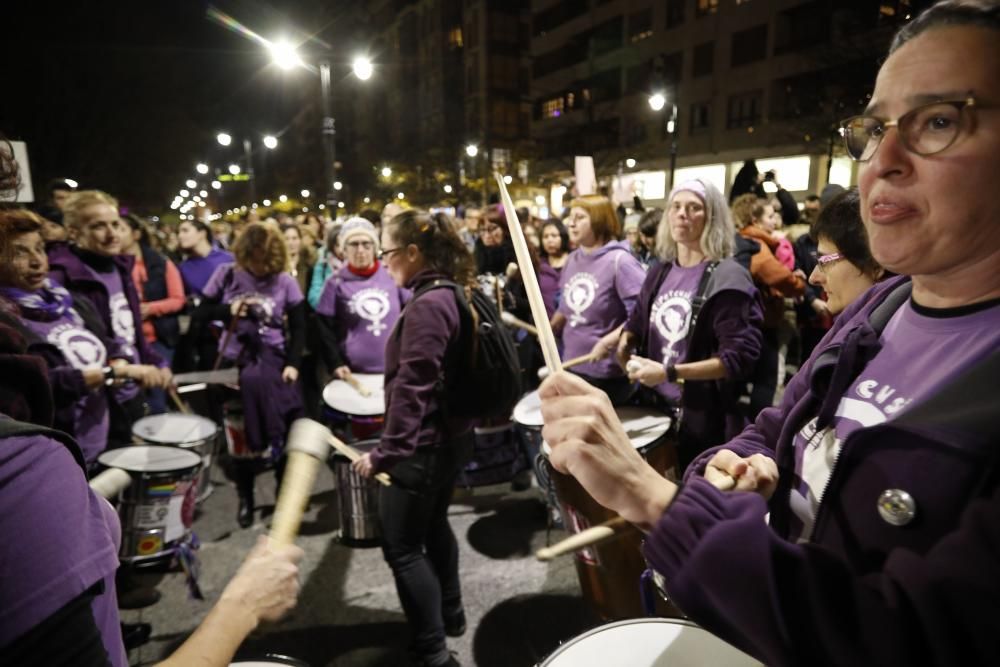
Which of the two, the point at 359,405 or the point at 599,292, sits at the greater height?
the point at 599,292

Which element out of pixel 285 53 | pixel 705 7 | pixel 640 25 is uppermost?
pixel 640 25

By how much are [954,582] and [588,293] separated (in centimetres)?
366

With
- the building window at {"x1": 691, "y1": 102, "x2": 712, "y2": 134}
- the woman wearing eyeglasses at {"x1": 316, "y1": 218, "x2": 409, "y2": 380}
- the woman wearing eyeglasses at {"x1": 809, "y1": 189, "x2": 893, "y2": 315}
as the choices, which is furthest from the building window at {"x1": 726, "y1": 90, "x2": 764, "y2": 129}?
the woman wearing eyeglasses at {"x1": 809, "y1": 189, "x2": 893, "y2": 315}

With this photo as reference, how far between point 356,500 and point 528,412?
1238mm

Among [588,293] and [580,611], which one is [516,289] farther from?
[580,611]

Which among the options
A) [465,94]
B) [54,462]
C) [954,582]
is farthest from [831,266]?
[465,94]

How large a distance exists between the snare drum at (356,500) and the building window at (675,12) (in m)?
35.7

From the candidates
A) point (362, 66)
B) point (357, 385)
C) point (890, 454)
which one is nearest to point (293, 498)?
point (890, 454)

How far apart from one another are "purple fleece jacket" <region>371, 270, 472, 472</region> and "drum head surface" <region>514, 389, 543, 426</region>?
773 mm

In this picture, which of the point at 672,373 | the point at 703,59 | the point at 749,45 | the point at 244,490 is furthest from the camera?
the point at 703,59

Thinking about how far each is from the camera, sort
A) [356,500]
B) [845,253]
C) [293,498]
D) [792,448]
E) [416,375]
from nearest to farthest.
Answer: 1. [792,448]
2. [293,498]
3. [845,253]
4. [416,375]
5. [356,500]

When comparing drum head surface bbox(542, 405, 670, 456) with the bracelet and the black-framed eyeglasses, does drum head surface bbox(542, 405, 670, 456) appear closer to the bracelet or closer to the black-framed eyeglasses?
the bracelet

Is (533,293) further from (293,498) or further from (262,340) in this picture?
(262,340)

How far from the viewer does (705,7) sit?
29906 millimetres
